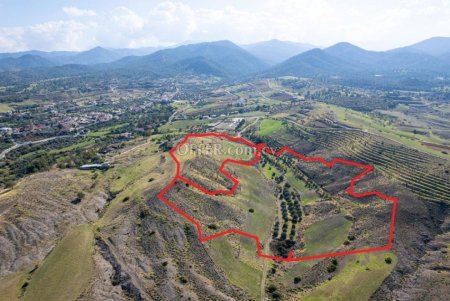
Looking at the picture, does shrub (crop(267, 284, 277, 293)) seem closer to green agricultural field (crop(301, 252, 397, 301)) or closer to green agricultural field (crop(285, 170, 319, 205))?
green agricultural field (crop(301, 252, 397, 301))

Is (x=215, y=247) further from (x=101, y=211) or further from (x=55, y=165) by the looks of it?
(x=55, y=165)

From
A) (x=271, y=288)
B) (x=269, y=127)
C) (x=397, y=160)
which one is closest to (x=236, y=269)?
(x=271, y=288)

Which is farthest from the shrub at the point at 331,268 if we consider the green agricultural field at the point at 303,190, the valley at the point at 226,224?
the green agricultural field at the point at 303,190

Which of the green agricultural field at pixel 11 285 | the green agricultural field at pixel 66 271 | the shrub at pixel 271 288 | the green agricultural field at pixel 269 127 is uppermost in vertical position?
the green agricultural field at pixel 66 271

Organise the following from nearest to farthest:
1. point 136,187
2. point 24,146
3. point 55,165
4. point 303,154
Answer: point 136,187
point 55,165
point 303,154
point 24,146

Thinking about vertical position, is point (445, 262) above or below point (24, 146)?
above

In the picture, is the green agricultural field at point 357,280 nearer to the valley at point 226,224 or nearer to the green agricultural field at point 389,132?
the valley at point 226,224

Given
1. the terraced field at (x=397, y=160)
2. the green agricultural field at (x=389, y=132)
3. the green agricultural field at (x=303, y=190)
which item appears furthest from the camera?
the green agricultural field at (x=389, y=132)

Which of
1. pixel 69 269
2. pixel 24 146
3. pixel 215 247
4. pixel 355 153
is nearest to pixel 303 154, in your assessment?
pixel 355 153
